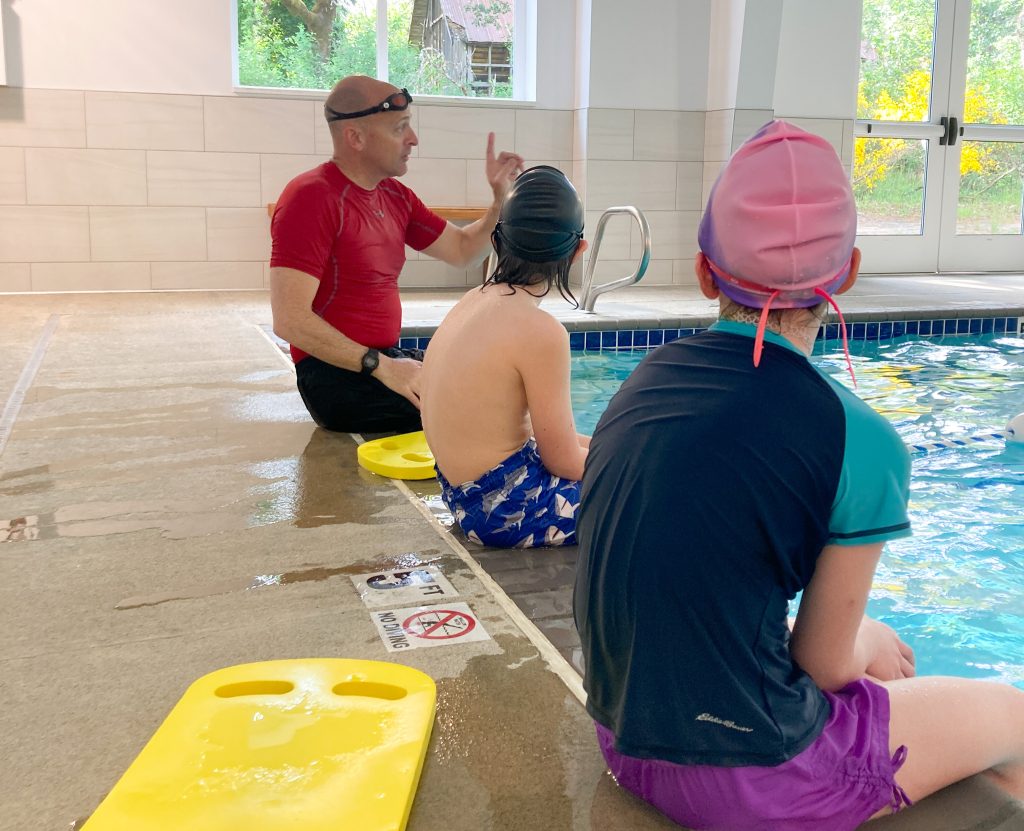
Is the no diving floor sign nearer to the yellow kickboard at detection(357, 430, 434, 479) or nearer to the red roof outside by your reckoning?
the yellow kickboard at detection(357, 430, 434, 479)

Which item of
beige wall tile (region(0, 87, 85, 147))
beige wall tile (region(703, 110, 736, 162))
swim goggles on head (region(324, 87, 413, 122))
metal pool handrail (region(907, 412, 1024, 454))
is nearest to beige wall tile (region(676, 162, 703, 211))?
beige wall tile (region(703, 110, 736, 162))

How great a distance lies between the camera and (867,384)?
651 cm

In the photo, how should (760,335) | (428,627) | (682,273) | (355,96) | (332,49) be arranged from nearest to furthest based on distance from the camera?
1. (760,335)
2. (428,627)
3. (355,96)
4. (332,49)
5. (682,273)

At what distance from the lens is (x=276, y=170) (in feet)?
31.7

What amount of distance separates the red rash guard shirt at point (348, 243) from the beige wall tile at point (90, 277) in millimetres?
5925

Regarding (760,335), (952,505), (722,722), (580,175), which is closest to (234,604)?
(722,722)

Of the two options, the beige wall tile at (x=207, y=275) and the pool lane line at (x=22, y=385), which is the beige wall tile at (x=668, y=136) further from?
the pool lane line at (x=22, y=385)

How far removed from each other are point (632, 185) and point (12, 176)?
18.6ft

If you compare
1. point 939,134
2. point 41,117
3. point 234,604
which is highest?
point 939,134

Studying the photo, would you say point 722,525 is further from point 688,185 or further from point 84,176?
point 688,185

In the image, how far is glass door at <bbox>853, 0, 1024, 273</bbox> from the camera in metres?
11.0

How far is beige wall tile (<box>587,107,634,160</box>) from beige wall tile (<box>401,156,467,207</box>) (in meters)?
1.27

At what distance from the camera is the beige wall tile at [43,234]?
9.11 meters

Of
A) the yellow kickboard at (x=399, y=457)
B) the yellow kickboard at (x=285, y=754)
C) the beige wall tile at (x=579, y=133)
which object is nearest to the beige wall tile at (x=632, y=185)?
the beige wall tile at (x=579, y=133)
